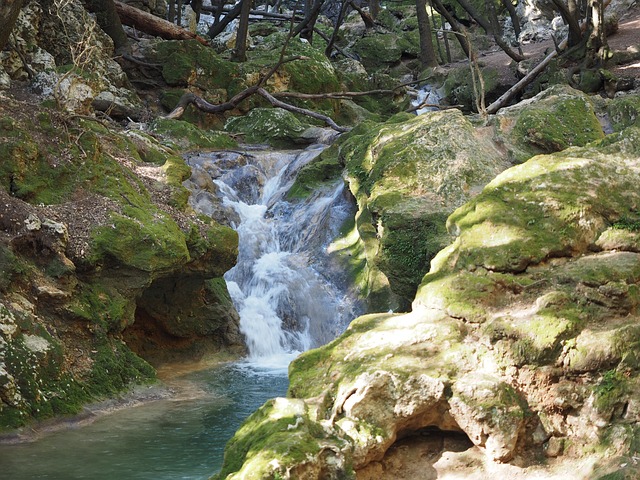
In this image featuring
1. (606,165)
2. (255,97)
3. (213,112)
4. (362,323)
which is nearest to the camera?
(362,323)

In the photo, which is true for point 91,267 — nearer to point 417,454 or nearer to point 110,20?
point 417,454

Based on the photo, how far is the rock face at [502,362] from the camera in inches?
206

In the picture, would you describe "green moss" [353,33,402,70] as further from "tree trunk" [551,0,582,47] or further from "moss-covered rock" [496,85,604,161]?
"moss-covered rock" [496,85,604,161]

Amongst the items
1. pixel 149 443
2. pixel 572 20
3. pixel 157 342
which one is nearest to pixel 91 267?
pixel 157 342

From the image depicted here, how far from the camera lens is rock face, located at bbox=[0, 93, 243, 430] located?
25.7 ft

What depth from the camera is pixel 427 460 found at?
5.59 meters

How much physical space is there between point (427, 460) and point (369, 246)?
5.80 m

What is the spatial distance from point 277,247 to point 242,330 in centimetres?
249

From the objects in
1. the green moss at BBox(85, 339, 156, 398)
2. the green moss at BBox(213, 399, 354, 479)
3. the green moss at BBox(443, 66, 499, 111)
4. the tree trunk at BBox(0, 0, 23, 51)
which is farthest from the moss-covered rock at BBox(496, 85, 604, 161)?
the green moss at BBox(443, 66, 499, 111)

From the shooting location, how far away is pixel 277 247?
14.0m

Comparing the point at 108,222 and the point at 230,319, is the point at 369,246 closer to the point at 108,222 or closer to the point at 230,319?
the point at 230,319

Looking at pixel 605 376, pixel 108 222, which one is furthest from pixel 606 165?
pixel 108 222

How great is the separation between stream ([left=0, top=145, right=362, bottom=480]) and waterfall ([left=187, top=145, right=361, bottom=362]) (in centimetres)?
2

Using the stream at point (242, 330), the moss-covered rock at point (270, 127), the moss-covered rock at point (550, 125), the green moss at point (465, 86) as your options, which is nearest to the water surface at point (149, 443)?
the stream at point (242, 330)
